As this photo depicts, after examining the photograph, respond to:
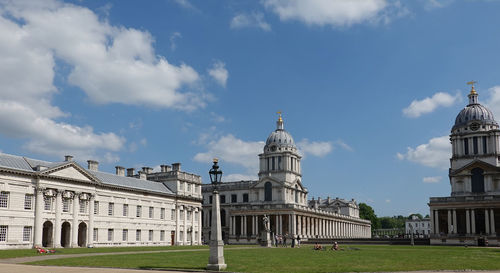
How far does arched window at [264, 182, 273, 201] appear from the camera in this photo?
107 metres

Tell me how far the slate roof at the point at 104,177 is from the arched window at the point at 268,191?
98.9 feet

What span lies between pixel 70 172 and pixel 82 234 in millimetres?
8284

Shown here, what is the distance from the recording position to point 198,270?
2377 cm

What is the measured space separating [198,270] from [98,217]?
44420mm

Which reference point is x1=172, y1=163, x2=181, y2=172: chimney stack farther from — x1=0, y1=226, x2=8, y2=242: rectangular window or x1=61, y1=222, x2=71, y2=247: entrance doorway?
x1=0, y1=226, x2=8, y2=242: rectangular window

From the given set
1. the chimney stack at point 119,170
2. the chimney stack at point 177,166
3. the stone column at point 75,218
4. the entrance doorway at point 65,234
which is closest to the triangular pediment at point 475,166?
the chimney stack at point 177,166

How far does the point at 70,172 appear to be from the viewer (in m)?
60.4

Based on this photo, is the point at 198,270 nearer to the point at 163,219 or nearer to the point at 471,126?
the point at 163,219

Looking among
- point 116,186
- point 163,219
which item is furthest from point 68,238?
point 163,219

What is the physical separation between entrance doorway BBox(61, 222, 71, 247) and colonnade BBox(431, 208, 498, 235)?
5695cm

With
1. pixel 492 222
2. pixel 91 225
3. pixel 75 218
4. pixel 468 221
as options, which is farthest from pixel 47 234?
pixel 492 222

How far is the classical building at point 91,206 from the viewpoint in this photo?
5362cm

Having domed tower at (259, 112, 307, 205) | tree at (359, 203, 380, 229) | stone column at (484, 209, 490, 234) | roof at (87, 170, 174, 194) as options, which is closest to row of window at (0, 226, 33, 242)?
roof at (87, 170, 174, 194)

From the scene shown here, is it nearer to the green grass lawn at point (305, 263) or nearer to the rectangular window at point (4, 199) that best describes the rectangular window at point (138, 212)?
the rectangular window at point (4, 199)
